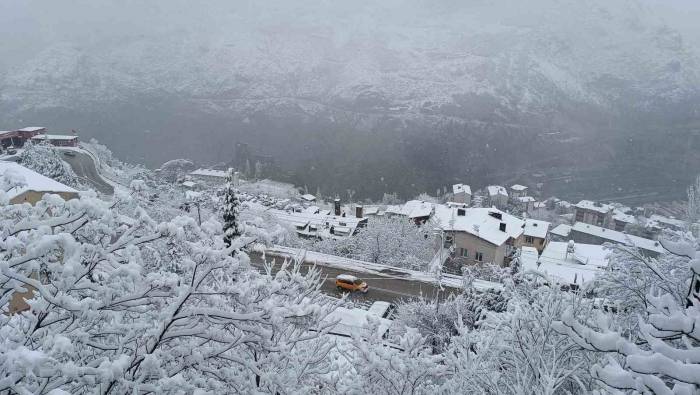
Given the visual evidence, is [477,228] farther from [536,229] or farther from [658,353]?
[658,353]

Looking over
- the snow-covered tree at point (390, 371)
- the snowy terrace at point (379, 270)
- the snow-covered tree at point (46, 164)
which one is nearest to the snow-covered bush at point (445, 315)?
the snowy terrace at point (379, 270)

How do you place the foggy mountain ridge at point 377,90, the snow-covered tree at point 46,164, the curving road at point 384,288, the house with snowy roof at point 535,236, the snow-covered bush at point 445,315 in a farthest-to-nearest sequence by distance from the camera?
1. the foggy mountain ridge at point 377,90
2. the house with snowy roof at point 535,236
3. the snow-covered tree at point 46,164
4. the curving road at point 384,288
5. the snow-covered bush at point 445,315

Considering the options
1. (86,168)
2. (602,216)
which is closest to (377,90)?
(602,216)

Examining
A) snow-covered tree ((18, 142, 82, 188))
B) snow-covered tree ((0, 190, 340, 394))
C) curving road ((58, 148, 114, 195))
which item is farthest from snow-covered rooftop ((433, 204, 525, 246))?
curving road ((58, 148, 114, 195))

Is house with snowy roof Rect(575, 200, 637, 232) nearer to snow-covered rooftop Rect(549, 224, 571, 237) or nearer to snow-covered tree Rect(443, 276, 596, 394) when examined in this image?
snow-covered rooftop Rect(549, 224, 571, 237)

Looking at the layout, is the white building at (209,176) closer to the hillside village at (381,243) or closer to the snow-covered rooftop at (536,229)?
the hillside village at (381,243)
